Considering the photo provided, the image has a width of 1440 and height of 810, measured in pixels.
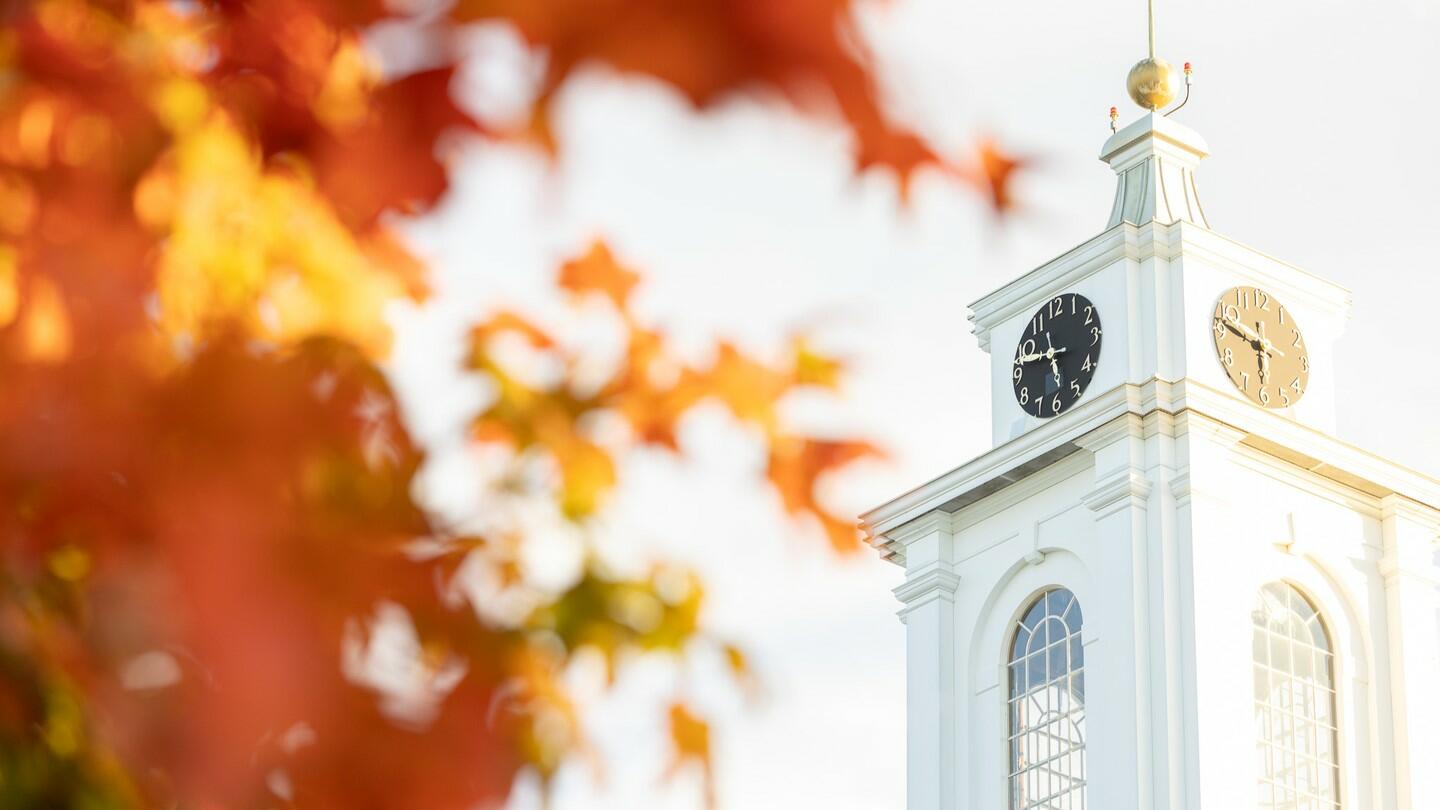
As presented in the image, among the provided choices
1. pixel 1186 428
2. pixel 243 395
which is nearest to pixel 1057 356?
pixel 1186 428

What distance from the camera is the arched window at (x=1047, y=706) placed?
91.7 ft

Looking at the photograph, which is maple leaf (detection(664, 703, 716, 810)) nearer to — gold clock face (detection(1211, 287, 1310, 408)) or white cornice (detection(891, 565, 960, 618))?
gold clock face (detection(1211, 287, 1310, 408))

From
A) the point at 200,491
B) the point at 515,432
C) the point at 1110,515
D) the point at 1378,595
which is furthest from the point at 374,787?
the point at 1378,595

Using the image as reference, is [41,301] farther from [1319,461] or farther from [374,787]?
[1319,461]

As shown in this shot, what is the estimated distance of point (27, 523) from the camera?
189 centimetres

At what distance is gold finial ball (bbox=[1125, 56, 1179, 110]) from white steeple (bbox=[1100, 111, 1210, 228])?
0.50 metres

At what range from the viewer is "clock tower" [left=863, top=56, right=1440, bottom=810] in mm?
27609

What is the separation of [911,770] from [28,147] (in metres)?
28.2

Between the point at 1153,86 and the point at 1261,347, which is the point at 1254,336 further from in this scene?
the point at 1153,86

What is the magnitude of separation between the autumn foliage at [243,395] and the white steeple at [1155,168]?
90.9ft

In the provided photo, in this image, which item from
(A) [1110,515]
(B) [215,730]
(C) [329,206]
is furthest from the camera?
(A) [1110,515]

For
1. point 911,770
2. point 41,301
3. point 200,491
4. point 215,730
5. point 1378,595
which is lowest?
point 215,730

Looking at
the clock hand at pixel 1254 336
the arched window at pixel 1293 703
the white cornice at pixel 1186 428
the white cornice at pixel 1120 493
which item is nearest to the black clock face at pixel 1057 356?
the white cornice at pixel 1186 428

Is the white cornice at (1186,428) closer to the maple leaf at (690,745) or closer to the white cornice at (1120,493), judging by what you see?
the white cornice at (1120,493)
